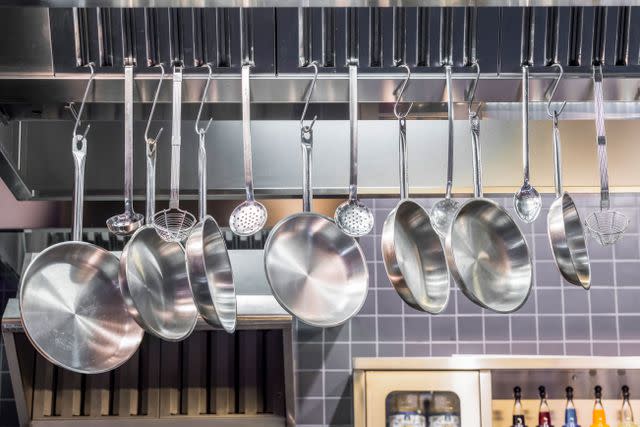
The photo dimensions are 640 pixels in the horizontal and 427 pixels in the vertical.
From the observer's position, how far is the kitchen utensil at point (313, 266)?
4.97 ft

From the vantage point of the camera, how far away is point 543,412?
9.44 ft

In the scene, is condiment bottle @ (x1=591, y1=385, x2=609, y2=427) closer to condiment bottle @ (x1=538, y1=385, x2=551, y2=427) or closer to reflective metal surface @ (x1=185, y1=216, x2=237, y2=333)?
condiment bottle @ (x1=538, y1=385, x2=551, y2=427)

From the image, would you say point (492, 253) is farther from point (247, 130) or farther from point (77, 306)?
point (77, 306)

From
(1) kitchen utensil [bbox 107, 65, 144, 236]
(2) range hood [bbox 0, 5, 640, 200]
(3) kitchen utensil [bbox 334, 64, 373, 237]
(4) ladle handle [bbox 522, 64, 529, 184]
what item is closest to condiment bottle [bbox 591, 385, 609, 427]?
(2) range hood [bbox 0, 5, 640, 200]

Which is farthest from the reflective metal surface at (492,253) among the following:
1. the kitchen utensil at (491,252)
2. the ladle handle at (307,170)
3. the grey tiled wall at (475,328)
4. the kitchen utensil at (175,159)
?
the grey tiled wall at (475,328)

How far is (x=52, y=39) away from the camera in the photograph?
1.64m

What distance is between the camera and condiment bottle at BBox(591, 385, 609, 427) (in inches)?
113

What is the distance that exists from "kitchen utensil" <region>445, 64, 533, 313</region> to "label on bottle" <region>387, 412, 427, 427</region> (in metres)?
1.21

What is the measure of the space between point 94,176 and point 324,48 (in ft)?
2.20

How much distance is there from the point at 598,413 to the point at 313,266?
1.68 metres

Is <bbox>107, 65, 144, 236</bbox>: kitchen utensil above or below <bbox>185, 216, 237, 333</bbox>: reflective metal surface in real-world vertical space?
above

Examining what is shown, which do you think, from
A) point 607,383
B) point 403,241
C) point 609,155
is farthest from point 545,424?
point 403,241

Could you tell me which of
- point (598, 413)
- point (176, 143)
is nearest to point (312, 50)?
point (176, 143)

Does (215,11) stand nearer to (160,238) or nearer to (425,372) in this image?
(160,238)
